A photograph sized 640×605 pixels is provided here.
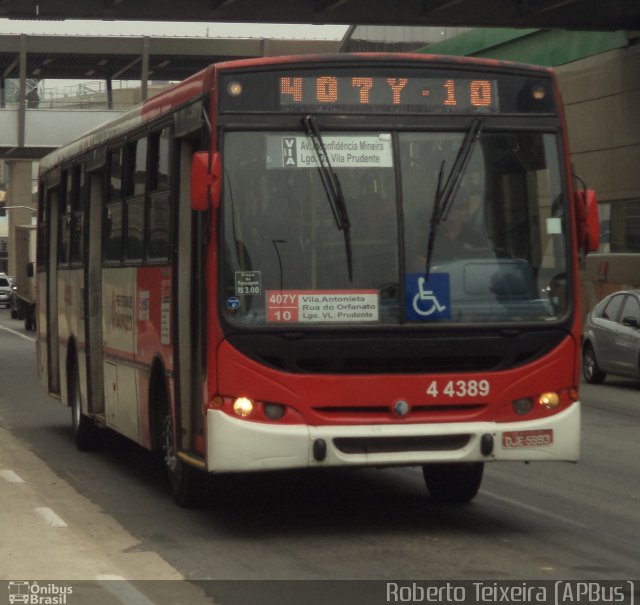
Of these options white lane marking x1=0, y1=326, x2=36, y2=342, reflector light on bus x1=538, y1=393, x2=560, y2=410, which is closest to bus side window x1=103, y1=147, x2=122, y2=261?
reflector light on bus x1=538, y1=393, x2=560, y2=410

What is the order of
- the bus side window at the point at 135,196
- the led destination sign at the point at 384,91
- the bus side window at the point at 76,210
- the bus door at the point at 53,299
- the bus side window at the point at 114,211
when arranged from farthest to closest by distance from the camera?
the bus door at the point at 53,299 → the bus side window at the point at 76,210 → the bus side window at the point at 114,211 → the bus side window at the point at 135,196 → the led destination sign at the point at 384,91

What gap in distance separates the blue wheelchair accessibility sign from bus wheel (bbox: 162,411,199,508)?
205 cm

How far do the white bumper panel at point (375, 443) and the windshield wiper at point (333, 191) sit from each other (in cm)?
95

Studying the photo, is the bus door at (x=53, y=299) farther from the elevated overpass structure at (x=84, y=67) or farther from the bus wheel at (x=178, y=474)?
the elevated overpass structure at (x=84, y=67)

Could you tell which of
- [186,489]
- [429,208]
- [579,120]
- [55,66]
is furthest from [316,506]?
[55,66]

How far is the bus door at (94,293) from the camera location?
45.4 feet

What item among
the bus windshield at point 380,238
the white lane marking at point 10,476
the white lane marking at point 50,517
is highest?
the bus windshield at point 380,238

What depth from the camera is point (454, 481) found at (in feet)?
35.8

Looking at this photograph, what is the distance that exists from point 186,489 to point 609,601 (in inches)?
150

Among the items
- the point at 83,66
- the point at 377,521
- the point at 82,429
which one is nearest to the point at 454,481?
the point at 377,521

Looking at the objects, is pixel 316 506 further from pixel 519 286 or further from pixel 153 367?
pixel 519 286

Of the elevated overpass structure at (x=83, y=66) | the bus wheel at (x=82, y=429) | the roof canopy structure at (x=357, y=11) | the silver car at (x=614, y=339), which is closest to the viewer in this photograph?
the bus wheel at (x=82, y=429)

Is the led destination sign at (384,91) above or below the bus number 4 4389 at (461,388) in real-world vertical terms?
above

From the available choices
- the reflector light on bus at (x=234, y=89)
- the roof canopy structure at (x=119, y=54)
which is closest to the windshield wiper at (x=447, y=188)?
the reflector light on bus at (x=234, y=89)
